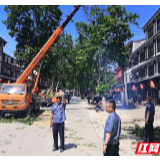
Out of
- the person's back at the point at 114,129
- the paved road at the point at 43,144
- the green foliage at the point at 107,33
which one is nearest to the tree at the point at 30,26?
the green foliage at the point at 107,33

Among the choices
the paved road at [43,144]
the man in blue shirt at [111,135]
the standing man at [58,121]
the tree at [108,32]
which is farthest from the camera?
the tree at [108,32]

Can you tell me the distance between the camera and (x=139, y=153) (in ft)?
19.7

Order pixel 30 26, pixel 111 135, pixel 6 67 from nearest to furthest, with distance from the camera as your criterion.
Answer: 1. pixel 111 135
2. pixel 30 26
3. pixel 6 67

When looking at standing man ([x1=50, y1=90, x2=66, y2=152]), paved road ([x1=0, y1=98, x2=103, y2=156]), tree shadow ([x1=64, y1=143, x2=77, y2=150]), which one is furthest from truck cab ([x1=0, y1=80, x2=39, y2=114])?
standing man ([x1=50, y1=90, x2=66, y2=152])

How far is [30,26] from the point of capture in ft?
93.8

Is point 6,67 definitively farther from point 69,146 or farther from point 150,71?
point 69,146

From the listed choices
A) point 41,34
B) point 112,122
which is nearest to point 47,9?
point 41,34

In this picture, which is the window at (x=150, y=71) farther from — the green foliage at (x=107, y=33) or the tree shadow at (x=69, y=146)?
the tree shadow at (x=69, y=146)

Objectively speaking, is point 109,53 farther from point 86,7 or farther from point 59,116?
point 59,116

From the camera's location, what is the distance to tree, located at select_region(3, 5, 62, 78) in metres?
27.7

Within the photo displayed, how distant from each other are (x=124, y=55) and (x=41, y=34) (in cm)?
1413

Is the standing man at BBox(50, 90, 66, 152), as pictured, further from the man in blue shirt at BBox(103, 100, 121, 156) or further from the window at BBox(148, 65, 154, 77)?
the window at BBox(148, 65, 154, 77)

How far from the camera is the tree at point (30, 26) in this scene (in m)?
27.7

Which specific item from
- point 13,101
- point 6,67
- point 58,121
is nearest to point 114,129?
point 58,121
